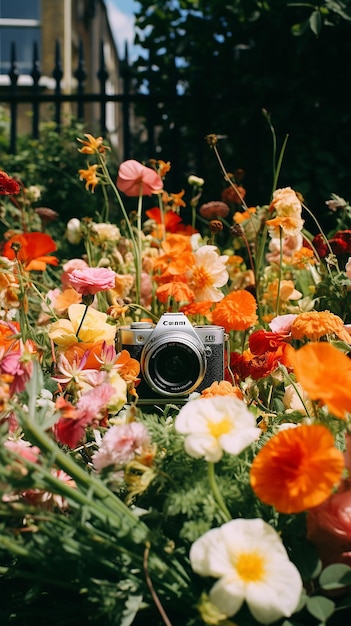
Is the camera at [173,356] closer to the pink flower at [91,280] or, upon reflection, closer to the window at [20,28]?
the pink flower at [91,280]

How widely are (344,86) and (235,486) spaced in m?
2.27

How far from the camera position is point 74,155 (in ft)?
10.2

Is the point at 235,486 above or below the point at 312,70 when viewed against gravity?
below

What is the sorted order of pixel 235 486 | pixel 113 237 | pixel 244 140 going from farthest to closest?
pixel 244 140, pixel 113 237, pixel 235 486

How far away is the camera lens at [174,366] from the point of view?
1121 mm

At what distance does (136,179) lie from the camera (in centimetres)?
157

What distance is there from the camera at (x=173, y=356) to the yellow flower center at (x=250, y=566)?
21.1 inches

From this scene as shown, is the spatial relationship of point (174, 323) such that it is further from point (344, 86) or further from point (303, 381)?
point (344, 86)

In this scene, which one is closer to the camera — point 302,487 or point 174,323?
point 302,487

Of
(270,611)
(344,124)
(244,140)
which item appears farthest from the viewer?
(244,140)

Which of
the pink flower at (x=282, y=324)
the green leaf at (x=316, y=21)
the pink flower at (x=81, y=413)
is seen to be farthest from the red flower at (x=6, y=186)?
the green leaf at (x=316, y=21)

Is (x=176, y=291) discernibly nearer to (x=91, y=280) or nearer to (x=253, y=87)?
(x=91, y=280)

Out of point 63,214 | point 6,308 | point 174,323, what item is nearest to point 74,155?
point 63,214

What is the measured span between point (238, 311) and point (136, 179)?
0.50 metres
